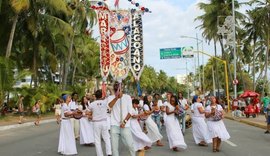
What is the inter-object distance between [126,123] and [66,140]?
3.99 m

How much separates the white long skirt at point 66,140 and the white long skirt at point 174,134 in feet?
9.12

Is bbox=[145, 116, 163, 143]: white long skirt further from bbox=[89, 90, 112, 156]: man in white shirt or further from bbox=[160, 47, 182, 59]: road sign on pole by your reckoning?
bbox=[160, 47, 182, 59]: road sign on pole

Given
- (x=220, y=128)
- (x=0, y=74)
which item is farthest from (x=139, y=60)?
(x=0, y=74)

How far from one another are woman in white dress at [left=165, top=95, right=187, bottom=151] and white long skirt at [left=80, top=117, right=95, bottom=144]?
276 cm

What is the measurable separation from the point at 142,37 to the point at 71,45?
2476 cm

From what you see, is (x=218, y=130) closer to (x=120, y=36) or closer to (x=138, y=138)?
(x=138, y=138)

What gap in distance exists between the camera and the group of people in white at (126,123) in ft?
28.1

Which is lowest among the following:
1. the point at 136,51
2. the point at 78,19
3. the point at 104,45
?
the point at 136,51

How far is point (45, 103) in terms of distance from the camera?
35312mm

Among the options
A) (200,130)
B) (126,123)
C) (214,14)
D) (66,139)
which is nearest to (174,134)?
(200,130)

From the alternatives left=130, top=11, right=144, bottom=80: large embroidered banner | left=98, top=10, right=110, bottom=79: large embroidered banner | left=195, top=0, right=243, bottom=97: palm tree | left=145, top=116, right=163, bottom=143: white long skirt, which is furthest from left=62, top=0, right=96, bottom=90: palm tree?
left=145, top=116, right=163, bottom=143: white long skirt

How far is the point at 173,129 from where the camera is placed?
41.5ft

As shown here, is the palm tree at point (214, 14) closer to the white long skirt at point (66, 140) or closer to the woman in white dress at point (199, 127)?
the woman in white dress at point (199, 127)

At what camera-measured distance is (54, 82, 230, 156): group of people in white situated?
858cm
